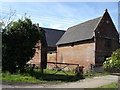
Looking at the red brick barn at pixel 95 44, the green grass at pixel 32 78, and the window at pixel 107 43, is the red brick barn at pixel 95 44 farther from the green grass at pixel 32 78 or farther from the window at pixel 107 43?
the green grass at pixel 32 78

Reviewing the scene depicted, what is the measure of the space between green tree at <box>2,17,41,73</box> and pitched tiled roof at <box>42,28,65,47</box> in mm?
13902

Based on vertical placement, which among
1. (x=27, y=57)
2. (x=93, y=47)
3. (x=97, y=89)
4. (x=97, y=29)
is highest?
(x=97, y=29)

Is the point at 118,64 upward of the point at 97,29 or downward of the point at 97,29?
downward

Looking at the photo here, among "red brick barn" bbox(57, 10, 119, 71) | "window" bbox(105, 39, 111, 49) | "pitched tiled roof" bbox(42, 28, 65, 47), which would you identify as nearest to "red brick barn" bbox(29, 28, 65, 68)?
"pitched tiled roof" bbox(42, 28, 65, 47)

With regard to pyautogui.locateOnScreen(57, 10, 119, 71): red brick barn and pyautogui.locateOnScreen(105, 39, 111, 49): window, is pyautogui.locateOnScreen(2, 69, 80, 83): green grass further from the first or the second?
pyautogui.locateOnScreen(105, 39, 111, 49): window

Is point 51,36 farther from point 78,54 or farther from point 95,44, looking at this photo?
point 95,44

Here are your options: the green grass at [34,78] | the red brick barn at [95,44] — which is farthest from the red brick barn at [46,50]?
the green grass at [34,78]

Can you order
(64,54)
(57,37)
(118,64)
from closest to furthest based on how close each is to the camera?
(118,64), (64,54), (57,37)

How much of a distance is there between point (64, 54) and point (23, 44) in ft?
41.2

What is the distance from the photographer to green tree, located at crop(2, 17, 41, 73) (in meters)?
14.6

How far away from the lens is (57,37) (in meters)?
32.7

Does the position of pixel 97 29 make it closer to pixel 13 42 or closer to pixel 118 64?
pixel 13 42

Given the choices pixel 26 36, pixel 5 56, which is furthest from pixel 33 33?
pixel 5 56

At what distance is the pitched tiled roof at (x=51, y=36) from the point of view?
29.8m
